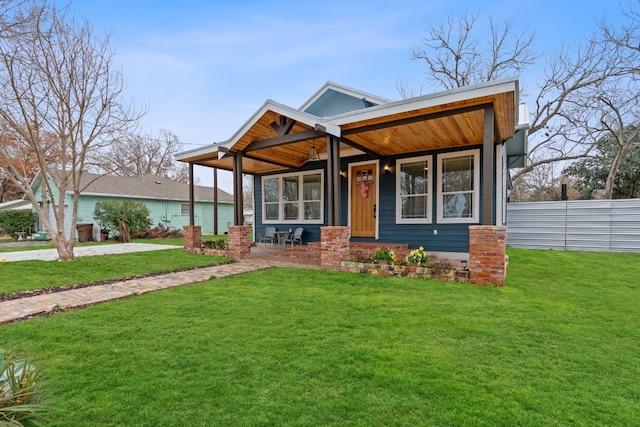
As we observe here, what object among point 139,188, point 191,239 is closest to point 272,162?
point 191,239

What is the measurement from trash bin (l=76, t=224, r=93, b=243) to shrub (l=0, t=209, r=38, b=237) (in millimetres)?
5401

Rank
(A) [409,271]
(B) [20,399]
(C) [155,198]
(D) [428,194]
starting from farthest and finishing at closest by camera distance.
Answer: (C) [155,198] → (D) [428,194] → (A) [409,271] → (B) [20,399]

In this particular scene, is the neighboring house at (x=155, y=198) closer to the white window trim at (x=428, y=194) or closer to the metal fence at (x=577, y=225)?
the white window trim at (x=428, y=194)

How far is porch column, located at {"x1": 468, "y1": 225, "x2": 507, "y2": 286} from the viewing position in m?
4.87

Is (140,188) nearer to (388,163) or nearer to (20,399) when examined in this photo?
(388,163)

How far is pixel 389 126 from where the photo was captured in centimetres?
588

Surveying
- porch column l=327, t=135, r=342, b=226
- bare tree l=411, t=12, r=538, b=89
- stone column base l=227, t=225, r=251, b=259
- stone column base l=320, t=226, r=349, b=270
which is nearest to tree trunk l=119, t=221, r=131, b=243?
stone column base l=227, t=225, r=251, b=259

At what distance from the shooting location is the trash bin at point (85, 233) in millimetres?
13252

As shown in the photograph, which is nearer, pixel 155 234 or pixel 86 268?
pixel 86 268

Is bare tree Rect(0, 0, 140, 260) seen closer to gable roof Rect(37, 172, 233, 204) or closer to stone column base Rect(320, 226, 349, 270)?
stone column base Rect(320, 226, 349, 270)

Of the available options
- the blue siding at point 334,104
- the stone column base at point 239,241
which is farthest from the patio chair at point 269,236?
the blue siding at point 334,104

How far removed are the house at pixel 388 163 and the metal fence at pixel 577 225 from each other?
7.33 feet

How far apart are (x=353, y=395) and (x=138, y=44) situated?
9.72m

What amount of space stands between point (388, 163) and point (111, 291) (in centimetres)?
660
